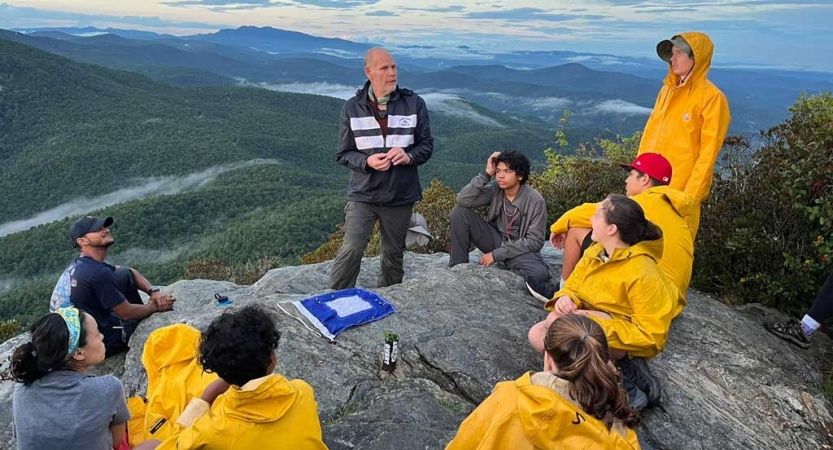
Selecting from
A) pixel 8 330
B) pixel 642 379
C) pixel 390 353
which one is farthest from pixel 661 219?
pixel 8 330

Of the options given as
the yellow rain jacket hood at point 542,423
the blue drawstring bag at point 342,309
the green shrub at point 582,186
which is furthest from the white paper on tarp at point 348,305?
the green shrub at point 582,186

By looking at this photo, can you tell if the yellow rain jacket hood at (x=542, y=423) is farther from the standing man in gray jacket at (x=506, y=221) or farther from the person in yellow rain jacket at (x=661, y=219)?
the standing man in gray jacket at (x=506, y=221)

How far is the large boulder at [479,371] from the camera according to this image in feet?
11.8

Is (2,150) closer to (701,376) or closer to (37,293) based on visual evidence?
(37,293)

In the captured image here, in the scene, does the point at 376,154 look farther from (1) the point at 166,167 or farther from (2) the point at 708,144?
(1) the point at 166,167

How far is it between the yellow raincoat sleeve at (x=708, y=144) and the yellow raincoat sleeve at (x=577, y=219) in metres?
0.94

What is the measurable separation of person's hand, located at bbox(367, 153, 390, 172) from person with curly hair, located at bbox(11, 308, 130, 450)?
3.07 m

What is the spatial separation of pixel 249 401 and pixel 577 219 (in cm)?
340

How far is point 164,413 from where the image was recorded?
3.74 meters

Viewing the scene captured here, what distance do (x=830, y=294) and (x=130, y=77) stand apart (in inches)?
5787

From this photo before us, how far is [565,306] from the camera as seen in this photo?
3.92m

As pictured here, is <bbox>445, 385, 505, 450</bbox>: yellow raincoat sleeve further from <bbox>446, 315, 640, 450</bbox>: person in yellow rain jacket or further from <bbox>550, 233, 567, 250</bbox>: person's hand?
<bbox>550, 233, 567, 250</bbox>: person's hand

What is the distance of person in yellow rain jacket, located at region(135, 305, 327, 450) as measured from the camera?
257cm

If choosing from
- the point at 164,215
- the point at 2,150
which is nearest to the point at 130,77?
the point at 2,150
